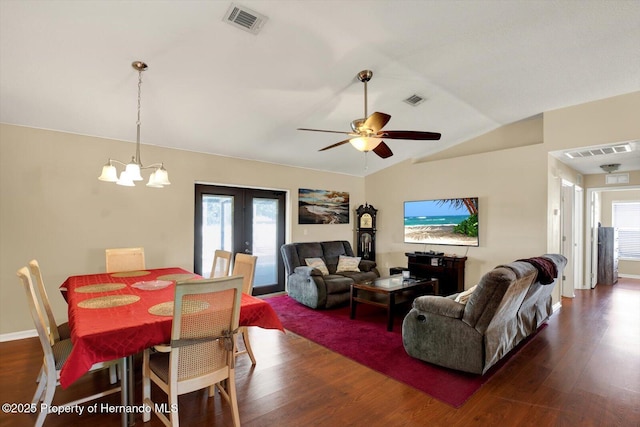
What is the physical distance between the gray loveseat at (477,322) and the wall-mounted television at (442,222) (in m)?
2.30

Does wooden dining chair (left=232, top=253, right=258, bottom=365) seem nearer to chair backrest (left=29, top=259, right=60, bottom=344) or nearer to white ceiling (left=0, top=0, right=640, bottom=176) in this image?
chair backrest (left=29, top=259, right=60, bottom=344)

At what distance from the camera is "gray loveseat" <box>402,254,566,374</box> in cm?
267

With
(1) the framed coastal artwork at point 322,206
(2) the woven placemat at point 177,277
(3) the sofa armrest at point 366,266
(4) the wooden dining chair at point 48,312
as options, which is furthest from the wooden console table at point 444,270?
(4) the wooden dining chair at point 48,312

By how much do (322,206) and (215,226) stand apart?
2.27 metres

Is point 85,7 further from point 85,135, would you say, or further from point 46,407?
point 46,407

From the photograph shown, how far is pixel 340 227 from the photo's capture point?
696 centimetres

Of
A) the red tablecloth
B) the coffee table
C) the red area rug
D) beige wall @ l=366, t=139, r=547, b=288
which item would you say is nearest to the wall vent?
beige wall @ l=366, t=139, r=547, b=288

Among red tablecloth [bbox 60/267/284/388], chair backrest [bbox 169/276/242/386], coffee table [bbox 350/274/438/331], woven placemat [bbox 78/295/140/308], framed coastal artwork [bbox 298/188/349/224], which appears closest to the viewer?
red tablecloth [bbox 60/267/284/388]

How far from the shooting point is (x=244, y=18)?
255cm

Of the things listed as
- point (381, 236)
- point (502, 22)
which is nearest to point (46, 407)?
point (502, 22)

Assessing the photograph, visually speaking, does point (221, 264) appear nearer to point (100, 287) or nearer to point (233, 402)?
point (100, 287)

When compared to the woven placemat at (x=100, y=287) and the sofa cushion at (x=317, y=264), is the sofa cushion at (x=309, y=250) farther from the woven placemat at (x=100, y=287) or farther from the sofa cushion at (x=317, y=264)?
the woven placemat at (x=100, y=287)

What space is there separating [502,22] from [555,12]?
40 cm

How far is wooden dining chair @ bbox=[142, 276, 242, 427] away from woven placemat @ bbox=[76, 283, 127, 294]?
0.92m
